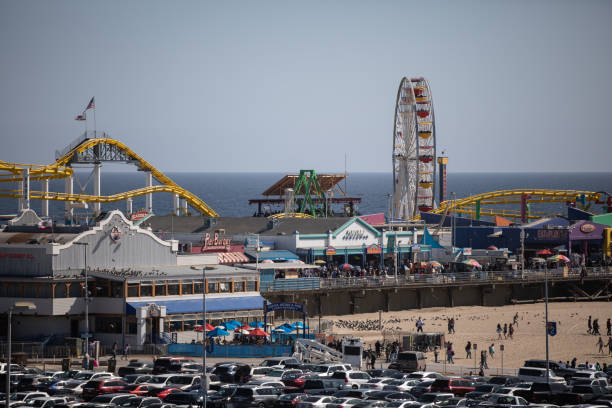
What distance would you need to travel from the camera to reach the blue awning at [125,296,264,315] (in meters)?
53.8

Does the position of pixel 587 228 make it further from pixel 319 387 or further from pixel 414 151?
pixel 319 387

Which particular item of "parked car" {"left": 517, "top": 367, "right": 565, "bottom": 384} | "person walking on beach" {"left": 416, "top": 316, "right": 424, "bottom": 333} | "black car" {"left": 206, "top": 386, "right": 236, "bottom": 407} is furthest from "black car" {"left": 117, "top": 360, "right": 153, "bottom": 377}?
"person walking on beach" {"left": 416, "top": 316, "right": 424, "bottom": 333}

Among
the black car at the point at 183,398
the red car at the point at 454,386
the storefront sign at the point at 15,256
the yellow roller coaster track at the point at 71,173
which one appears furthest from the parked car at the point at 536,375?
the yellow roller coaster track at the point at 71,173

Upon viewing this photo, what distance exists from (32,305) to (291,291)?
16.7 meters

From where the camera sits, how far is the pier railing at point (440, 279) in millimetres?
65000

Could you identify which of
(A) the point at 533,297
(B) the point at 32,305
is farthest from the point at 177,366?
(A) the point at 533,297

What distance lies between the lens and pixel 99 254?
56875mm

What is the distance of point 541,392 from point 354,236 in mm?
39303

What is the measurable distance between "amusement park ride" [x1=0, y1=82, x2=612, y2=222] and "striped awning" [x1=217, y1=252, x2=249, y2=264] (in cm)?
1977

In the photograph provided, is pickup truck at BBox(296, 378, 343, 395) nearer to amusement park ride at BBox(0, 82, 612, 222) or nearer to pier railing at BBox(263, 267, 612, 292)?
pier railing at BBox(263, 267, 612, 292)

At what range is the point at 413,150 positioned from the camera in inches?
4427

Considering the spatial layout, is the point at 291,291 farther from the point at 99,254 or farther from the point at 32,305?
the point at 32,305

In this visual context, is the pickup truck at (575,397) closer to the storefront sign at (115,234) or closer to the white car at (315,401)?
the white car at (315,401)

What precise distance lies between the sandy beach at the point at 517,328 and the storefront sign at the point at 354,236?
834 centimetres
